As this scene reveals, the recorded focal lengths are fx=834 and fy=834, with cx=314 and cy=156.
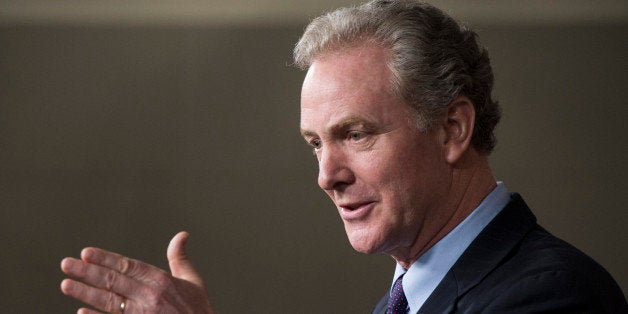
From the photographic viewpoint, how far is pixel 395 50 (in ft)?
5.73

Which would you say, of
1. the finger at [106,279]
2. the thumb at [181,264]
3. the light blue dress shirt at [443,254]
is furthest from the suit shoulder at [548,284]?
the finger at [106,279]

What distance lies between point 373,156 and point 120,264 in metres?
0.57

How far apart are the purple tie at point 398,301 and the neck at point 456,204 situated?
2.3 inches

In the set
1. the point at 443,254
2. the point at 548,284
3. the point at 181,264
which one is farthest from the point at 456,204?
the point at 181,264

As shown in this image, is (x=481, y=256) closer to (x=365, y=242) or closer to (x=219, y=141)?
(x=365, y=242)

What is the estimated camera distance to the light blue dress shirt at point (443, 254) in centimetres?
171

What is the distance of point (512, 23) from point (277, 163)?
1392 mm

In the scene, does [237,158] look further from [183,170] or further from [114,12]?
[114,12]

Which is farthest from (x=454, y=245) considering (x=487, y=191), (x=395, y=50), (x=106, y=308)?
(x=106, y=308)

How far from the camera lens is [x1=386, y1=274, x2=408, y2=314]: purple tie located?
1798 millimetres

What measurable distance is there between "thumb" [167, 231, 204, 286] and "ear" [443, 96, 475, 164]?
23.0 inches

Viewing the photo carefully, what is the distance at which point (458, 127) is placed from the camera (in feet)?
5.91

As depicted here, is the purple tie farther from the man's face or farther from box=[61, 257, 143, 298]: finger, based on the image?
box=[61, 257, 143, 298]: finger

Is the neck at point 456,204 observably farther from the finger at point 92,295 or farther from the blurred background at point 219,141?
the blurred background at point 219,141
